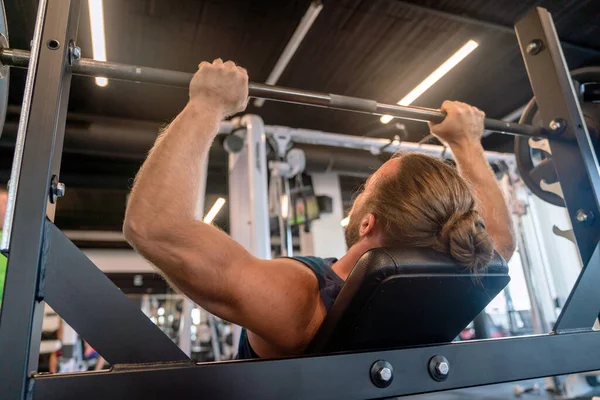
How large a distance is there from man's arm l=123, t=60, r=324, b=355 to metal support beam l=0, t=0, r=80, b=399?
0.49 ft

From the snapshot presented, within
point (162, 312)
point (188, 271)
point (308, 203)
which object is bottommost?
point (188, 271)

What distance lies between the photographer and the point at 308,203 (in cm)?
360

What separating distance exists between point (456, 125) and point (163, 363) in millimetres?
1192

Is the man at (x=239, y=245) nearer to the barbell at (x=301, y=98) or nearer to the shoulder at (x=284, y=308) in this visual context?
the shoulder at (x=284, y=308)

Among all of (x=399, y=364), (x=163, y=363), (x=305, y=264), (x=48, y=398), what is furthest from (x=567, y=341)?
(x=48, y=398)

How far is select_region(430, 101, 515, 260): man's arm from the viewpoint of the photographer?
51.7 inches

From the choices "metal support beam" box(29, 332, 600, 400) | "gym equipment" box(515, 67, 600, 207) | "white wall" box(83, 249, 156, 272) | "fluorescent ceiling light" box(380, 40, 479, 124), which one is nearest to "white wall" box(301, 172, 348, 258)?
"fluorescent ceiling light" box(380, 40, 479, 124)

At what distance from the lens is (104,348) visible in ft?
1.99

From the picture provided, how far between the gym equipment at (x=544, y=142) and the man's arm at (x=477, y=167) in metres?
0.25

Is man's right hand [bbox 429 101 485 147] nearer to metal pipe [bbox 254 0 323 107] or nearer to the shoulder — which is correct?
the shoulder

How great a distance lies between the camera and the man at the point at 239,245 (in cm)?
73

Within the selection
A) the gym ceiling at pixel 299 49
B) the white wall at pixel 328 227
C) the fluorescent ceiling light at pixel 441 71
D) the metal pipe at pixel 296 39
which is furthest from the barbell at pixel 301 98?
the white wall at pixel 328 227

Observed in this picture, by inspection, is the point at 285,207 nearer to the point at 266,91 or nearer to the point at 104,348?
the point at 266,91

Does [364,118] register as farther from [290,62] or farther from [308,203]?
[308,203]
